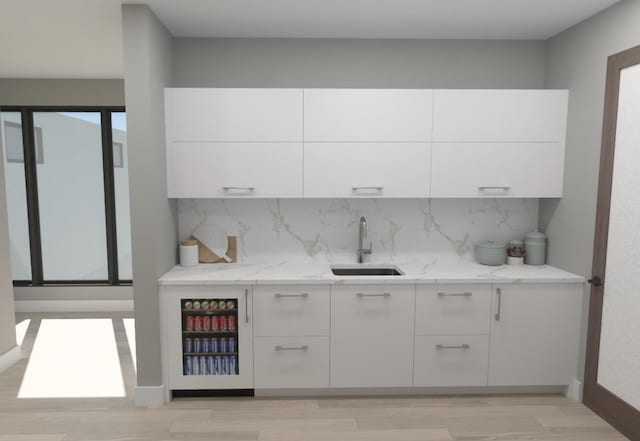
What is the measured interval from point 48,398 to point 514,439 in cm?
302

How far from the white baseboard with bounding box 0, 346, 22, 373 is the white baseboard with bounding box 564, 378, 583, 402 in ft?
13.8

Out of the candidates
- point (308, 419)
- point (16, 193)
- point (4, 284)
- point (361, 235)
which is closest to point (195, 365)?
point (308, 419)

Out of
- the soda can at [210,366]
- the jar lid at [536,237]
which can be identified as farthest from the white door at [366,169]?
the soda can at [210,366]

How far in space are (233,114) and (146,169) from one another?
68 cm

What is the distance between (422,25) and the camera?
2.92m

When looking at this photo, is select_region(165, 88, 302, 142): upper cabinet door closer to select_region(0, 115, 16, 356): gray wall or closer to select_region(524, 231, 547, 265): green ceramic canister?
select_region(0, 115, 16, 356): gray wall

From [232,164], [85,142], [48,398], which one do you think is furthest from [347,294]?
[85,142]

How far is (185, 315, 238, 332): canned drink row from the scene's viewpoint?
9.52ft

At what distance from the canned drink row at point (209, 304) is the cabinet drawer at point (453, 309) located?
1262 mm

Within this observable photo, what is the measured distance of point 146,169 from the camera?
2711mm

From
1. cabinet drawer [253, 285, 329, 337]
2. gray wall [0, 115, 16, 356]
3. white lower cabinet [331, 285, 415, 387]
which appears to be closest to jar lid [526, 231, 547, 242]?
white lower cabinet [331, 285, 415, 387]

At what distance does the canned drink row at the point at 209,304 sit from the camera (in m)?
2.88

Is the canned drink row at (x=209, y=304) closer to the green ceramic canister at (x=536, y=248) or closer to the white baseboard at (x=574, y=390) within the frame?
the green ceramic canister at (x=536, y=248)

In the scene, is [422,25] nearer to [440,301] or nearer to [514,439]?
[440,301]
